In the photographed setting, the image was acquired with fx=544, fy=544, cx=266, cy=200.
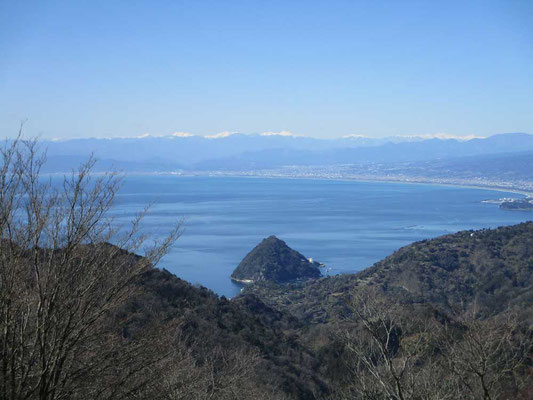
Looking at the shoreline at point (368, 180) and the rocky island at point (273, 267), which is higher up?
the shoreline at point (368, 180)

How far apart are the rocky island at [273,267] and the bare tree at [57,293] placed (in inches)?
1382

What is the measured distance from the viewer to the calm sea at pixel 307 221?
4438 centimetres

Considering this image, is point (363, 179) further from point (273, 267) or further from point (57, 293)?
point (57, 293)

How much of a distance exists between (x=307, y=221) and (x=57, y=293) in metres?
65.3

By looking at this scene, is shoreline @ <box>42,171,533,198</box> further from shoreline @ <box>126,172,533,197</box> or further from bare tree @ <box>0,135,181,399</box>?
bare tree @ <box>0,135,181,399</box>

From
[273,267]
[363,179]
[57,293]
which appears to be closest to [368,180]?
[363,179]

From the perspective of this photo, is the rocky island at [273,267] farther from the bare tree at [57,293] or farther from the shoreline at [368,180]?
the shoreline at [368,180]

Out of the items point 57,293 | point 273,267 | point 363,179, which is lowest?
point 273,267

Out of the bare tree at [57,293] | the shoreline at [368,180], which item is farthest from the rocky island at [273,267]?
the shoreline at [368,180]

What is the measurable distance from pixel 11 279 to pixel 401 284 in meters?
27.7

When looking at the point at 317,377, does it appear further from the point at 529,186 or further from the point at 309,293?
the point at 529,186

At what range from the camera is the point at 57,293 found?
3479mm

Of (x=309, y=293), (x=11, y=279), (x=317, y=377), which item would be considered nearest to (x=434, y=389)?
(x=11, y=279)

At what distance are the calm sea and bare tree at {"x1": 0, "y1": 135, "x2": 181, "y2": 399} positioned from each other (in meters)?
21.3
